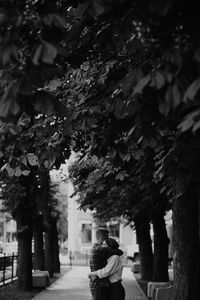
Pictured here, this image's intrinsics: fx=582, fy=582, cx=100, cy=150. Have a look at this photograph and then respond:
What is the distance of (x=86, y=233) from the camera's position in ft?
197

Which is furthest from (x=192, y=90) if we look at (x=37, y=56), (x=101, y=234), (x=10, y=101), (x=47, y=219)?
(x=47, y=219)

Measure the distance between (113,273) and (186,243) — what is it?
2440 millimetres

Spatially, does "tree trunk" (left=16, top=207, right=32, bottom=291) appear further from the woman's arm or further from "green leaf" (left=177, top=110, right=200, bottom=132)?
"green leaf" (left=177, top=110, right=200, bottom=132)

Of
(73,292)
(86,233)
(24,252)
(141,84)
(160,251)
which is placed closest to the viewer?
(141,84)

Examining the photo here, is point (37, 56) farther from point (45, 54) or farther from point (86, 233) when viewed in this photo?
point (86, 233)

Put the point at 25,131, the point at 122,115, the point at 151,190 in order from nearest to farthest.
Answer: the point at 122,115 → the point at 25,131 → the point at 151,190

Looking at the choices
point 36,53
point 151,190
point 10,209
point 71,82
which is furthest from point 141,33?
point 10,209

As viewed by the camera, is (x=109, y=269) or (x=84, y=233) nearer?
(x=109, y=269)

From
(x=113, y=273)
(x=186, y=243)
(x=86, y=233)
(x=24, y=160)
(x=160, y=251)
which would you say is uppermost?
(x=86, y=233)

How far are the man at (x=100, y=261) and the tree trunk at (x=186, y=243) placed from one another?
85.8 inches

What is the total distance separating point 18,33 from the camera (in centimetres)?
434

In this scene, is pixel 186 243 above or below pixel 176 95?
below

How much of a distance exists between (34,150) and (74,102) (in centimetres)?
115

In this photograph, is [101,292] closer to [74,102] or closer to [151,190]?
[74,102]
